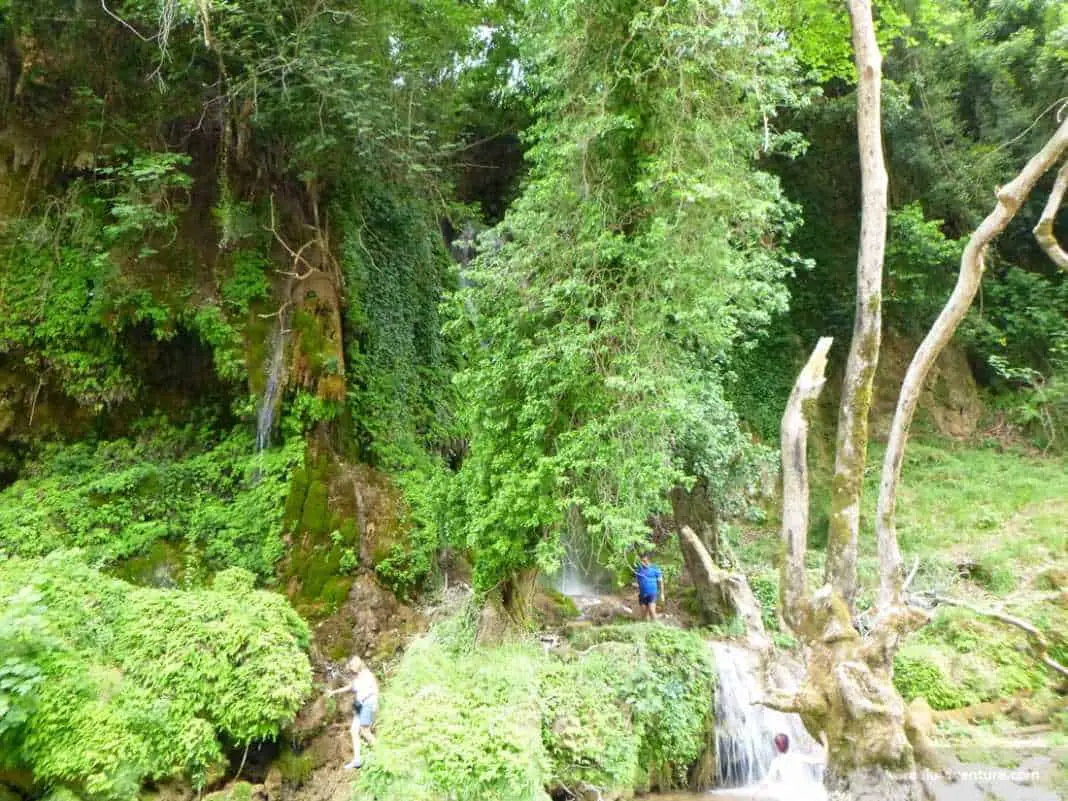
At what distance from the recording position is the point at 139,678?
5.71 meters

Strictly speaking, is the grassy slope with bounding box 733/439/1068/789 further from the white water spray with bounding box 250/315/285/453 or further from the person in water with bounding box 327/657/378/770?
the white water spray with bounding box 250/315/285/453

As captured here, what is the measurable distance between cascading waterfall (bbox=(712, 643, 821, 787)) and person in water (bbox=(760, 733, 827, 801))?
0.19 feet

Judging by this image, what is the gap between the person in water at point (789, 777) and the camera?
22.3ft

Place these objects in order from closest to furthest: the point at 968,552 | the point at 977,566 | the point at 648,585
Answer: the point at 648,585, the point at 977,566, the point at 968,552

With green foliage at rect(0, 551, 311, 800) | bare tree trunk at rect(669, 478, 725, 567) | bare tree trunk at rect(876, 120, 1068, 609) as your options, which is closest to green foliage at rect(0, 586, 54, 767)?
green foliage at rect(0, 551, 311, 800)

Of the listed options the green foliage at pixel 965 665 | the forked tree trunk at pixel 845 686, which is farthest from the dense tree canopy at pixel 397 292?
the green foliage at pixel 965 665

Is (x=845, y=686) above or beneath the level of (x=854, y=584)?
beneath

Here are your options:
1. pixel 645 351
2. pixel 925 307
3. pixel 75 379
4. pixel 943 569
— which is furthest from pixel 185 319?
pixel 925 307

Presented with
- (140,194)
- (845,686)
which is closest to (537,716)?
(845,686)

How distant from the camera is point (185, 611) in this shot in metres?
6.42

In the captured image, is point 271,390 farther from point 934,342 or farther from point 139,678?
point 934,342

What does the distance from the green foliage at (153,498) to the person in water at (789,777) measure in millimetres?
6718

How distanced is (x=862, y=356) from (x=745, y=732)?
4782 millimetres

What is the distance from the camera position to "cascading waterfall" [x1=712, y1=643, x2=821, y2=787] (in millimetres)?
7117
